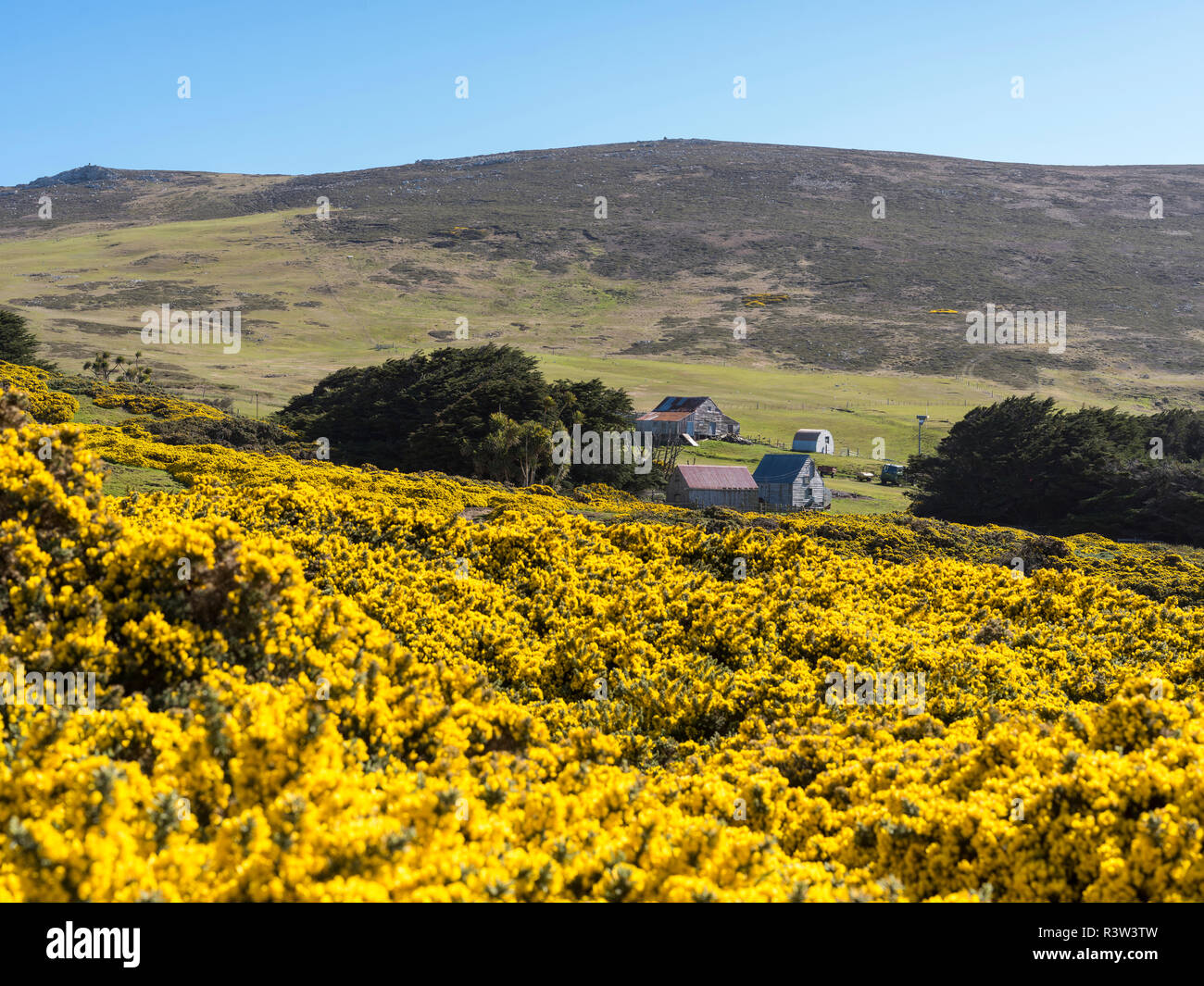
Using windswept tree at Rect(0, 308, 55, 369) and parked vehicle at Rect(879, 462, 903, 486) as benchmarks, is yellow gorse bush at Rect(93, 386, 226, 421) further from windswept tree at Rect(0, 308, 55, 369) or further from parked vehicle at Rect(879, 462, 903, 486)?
parked vehicle at Rect(879, 462, 903, 486)

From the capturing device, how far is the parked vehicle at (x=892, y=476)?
6850 centimetres

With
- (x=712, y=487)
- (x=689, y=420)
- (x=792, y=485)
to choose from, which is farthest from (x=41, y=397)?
(x=689, y=420)

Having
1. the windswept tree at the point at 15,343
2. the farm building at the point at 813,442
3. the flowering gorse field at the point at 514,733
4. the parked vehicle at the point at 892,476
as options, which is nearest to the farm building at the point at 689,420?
the farm building at the point at 813,442

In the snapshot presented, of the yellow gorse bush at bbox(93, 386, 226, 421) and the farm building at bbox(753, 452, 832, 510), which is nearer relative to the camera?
the yellow gorse bush at bbox(93, 386, 226, 421)

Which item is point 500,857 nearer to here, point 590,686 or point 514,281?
point 590,686

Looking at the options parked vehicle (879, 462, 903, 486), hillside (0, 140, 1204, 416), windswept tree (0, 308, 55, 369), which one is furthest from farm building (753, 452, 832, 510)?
hillside (0, 140, 1204, 416)

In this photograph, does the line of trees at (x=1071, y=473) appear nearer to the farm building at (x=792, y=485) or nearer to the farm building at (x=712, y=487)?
the farm building at (x=792, y=485)

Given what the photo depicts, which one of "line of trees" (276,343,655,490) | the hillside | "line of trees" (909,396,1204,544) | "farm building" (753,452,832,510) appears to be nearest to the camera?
"line of trees" (276,343,655,490)

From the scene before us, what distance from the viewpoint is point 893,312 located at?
15062cm

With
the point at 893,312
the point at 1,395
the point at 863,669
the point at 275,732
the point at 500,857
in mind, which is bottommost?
the point at 863,669

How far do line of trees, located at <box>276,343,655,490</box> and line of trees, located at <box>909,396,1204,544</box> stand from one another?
18445 millimetres

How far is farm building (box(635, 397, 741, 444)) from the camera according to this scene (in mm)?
78938
